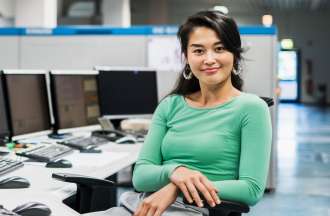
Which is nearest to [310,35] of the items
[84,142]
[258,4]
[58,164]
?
[258,4]

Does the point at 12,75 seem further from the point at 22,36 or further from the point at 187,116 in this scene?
the point at 22,36

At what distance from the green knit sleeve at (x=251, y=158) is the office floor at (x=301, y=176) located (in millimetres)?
2001

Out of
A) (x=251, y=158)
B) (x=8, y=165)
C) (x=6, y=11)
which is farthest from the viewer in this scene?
(x=6, y=11)

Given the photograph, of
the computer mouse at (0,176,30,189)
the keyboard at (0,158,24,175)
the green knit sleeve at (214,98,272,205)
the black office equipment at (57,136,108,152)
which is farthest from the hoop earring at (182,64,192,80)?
the black office equipment at (57,136,108,152)

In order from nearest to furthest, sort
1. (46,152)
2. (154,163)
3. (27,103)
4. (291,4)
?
(154,163)
(46,152)
(27,103)
(291,4)

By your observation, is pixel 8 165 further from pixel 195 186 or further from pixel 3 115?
pixel 195 186

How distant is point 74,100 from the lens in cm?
322

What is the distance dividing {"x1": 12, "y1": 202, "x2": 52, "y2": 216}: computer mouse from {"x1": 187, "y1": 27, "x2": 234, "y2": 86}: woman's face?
24.5 inches

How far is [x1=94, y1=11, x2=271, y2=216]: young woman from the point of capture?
155 centimetres

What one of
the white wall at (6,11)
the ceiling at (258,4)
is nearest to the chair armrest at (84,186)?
the white wall at (6,11)

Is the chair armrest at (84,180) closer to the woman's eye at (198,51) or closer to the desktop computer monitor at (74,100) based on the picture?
the woman's eye at (198,51)

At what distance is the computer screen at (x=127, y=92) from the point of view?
3.64m

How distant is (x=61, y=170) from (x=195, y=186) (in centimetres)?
81

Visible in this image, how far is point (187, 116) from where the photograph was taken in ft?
5.63
